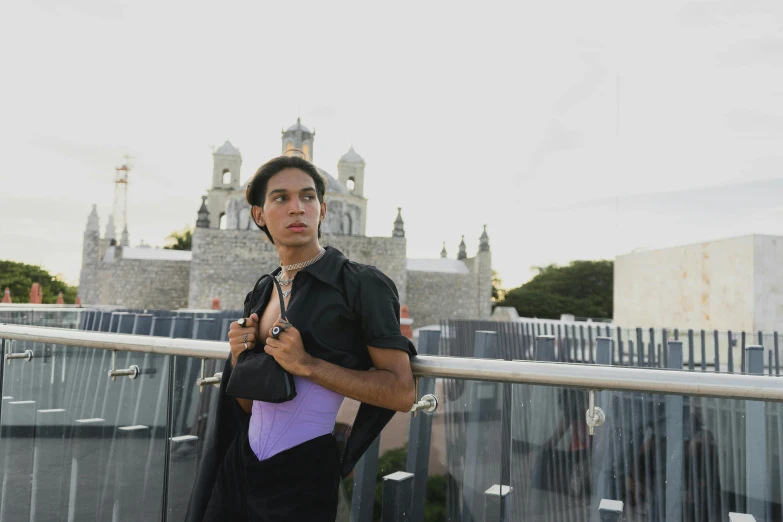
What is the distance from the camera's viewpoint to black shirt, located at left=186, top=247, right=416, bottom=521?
139 centimetres

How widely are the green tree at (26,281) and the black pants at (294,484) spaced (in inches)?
1699

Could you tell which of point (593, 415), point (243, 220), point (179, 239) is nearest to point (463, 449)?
point (593, 415)

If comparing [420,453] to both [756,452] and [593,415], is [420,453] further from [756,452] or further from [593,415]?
[756,452]

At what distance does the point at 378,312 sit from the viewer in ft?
4.52

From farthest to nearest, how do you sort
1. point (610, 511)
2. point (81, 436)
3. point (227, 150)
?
1. point (227, 150)
2. point (81, 436)
3. point (610, 511)

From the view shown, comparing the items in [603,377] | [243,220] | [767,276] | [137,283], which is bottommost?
[603,377]

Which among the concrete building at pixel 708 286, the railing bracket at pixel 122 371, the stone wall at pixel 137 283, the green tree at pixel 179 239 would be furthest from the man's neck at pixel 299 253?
the green tree at pixel 179 239

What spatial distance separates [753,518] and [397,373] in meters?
0.89

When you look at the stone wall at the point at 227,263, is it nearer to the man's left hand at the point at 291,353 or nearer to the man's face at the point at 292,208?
the man's face at the point at 292,208

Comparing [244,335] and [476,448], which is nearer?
[244,335]

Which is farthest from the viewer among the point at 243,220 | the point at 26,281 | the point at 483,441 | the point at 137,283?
the point at 26,281

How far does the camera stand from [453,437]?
196 centimetres

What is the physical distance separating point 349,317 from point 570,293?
4796cm

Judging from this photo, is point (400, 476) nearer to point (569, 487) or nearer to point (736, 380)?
point (569, 487)
